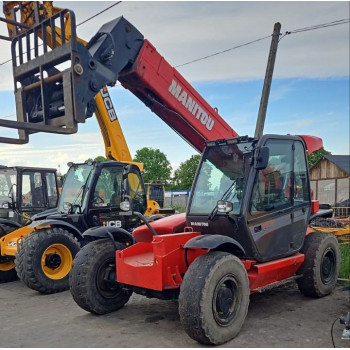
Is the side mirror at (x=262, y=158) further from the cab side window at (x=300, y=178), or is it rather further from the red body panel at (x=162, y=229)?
the red body panel at (x=162, y=229)

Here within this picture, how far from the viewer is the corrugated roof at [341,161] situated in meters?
29.5

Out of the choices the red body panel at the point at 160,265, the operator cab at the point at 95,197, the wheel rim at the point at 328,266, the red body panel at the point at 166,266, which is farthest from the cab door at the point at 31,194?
the wheel rim at the point at 328,266

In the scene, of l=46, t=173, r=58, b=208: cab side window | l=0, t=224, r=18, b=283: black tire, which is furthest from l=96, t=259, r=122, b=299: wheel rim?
l=46, t=173, r=58, b=208: cab side window

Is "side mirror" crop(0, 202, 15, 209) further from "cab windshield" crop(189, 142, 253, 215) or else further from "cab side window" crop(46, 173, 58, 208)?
"cab windshield" crop(189, 142, 253, 215)

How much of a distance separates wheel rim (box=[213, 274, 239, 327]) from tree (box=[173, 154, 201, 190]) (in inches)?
2341

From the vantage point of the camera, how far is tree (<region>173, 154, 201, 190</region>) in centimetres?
6625

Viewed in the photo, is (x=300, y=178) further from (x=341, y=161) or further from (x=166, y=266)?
(x=341, y=161)

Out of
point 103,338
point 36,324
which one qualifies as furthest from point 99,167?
point 103,338

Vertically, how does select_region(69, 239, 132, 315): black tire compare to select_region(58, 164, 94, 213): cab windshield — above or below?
below

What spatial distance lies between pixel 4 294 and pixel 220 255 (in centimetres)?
446

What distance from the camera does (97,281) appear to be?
5727 millimetres

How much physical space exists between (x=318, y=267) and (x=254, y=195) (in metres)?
1.66

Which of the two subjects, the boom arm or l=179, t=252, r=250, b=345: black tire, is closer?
l=179, t=252, r=250, b=345: black tire

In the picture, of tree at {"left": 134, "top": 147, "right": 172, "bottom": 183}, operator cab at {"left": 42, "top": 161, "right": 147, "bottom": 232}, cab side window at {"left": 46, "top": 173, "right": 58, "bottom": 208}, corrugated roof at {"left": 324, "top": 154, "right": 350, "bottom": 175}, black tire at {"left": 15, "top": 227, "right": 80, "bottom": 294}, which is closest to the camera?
black tire at {"left": 15, "top": 227, "right": 80, "bottom": 294}
